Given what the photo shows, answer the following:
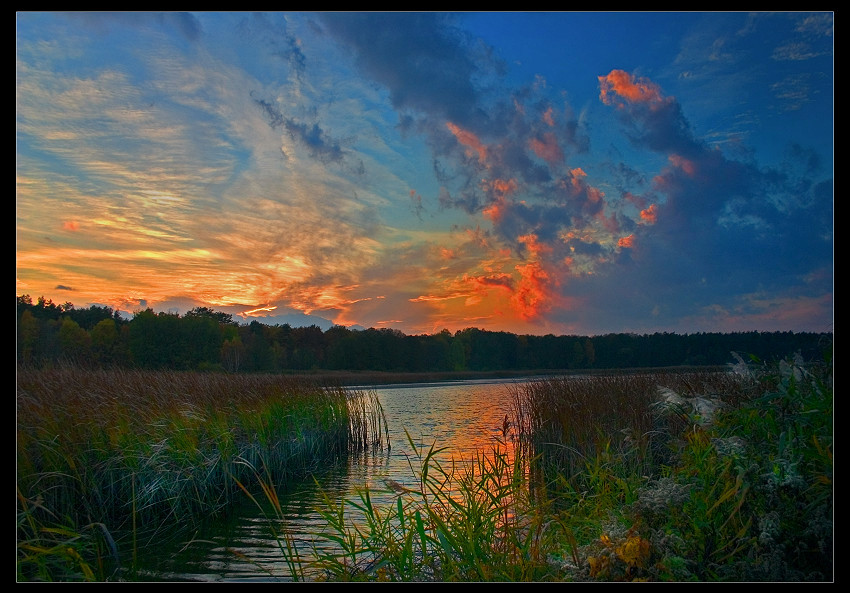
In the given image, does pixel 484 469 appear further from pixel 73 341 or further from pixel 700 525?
pixel 73 341

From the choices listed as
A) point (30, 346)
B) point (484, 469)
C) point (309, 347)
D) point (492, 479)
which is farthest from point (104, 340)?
point (309, 347)

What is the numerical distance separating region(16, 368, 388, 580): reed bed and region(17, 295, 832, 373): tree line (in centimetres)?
140

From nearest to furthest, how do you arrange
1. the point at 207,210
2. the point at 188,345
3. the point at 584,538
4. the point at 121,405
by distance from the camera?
the point at 584,538, the point at 207,210, the point at 121,405, the point at 188,345

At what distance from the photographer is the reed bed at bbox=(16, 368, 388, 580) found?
25.3 ft

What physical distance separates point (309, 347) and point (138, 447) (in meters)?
52.1

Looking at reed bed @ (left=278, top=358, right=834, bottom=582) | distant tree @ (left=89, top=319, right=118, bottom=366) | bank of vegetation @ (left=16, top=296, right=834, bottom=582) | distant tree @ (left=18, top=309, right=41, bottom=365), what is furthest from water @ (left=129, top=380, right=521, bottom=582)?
distant tree @ (left=89, top=319, right=118, bottom=366)

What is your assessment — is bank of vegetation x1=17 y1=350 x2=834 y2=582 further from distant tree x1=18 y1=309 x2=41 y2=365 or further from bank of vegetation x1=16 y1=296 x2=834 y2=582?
distant tree x1=18 y1=309 x2=41 y2=365

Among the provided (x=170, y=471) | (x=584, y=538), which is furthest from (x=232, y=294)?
(x=584, y=538)

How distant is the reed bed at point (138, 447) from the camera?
7.70m

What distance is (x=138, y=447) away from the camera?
908 centimetres
